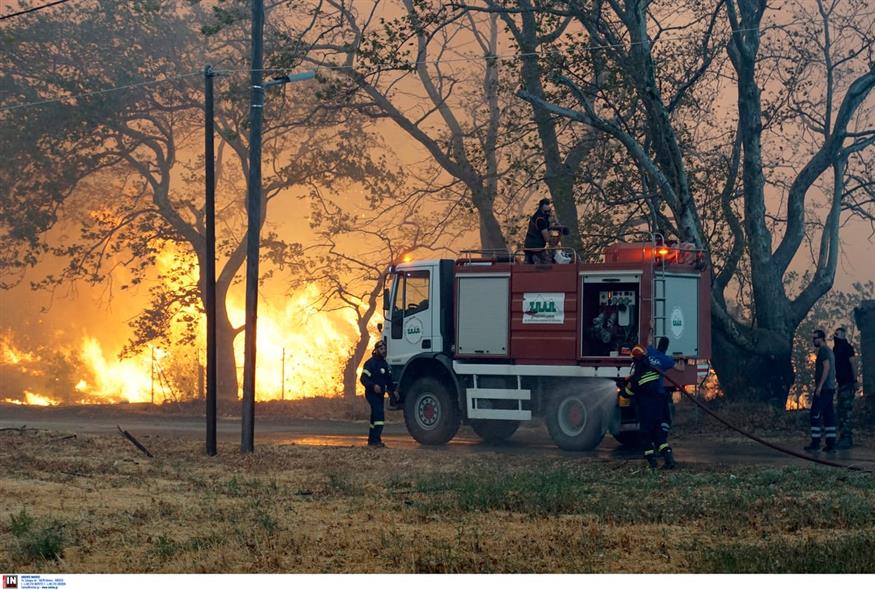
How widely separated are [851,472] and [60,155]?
28.1m

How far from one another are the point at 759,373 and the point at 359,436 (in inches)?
325

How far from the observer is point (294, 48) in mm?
28859

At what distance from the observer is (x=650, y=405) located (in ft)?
59.0

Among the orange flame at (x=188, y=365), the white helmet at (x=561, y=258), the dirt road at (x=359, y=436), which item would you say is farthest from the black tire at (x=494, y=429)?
→ the orange flame at (x=188, y=365)

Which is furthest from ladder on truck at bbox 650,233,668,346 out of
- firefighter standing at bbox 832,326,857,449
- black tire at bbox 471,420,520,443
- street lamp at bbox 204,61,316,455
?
street lamp at bbox 204,61,316,455

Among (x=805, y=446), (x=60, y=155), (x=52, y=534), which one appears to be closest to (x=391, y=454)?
(x=805, y=446)

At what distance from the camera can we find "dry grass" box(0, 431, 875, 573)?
11.1 meters

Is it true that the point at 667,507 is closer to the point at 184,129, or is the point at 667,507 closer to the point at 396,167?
the point at 396,167

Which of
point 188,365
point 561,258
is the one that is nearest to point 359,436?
point 561,258

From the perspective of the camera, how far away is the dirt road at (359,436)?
20.3 metres

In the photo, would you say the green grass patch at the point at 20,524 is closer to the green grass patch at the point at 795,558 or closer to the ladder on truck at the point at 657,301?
the green grass patch at the point at 795,558

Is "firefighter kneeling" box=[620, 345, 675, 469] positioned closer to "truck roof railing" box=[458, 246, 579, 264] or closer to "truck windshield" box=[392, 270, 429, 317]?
"truck roof railing" box=[458, 246, 579, 264]

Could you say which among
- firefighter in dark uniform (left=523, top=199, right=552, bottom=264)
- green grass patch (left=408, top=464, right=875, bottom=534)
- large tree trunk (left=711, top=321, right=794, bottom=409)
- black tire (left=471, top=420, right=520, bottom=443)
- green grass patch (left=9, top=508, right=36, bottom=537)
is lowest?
green grass patch (left=9, top=508, right=36, bottom=537)

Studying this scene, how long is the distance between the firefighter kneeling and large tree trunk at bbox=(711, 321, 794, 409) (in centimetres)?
847
